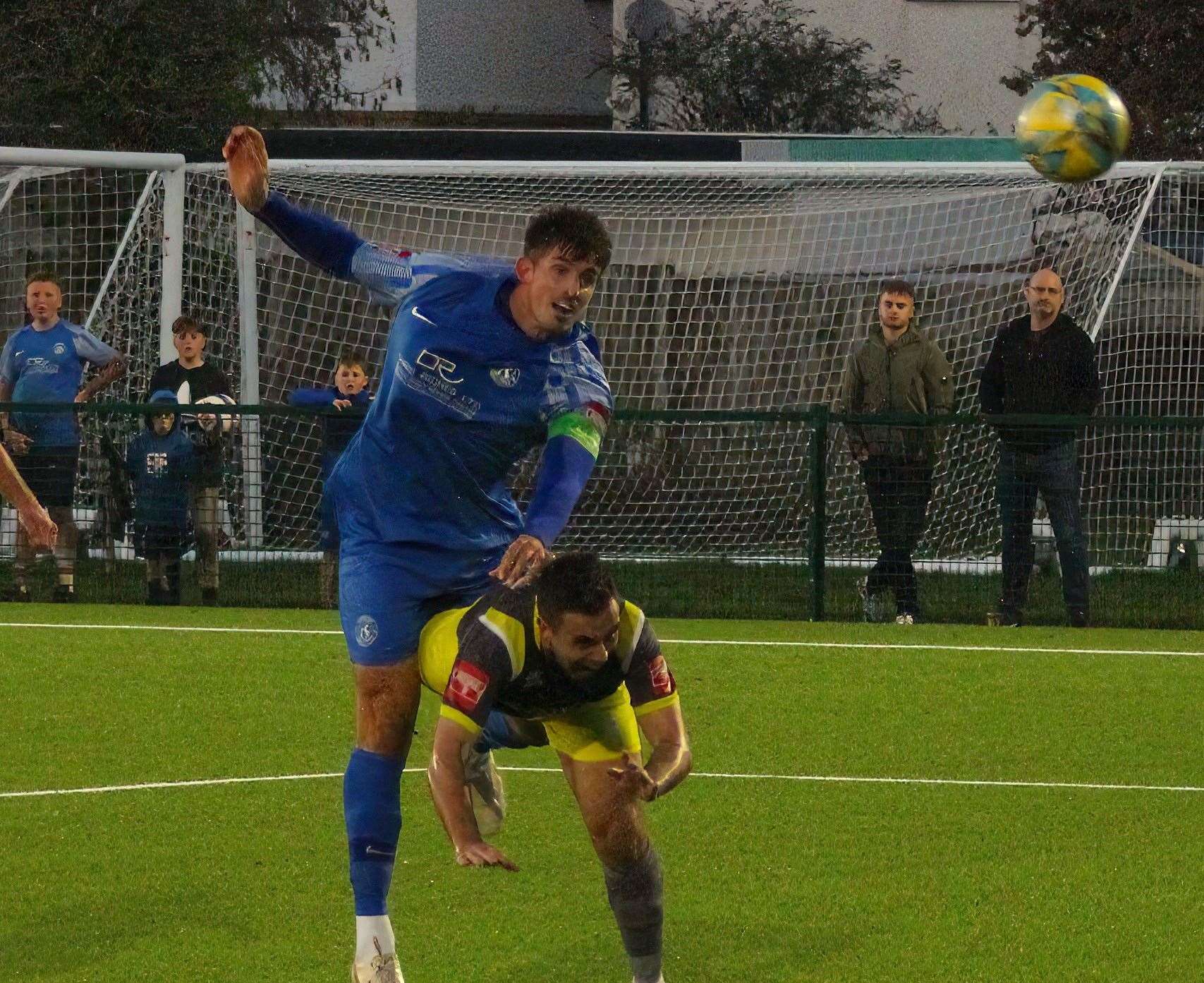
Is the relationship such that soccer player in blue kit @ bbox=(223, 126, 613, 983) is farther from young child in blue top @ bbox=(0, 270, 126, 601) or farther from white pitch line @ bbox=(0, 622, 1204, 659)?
young child in blue top @ bbox=(0, 270, 126, 601)

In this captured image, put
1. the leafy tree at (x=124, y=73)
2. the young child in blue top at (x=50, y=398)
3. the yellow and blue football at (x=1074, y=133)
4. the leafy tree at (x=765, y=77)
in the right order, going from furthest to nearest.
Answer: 1. the leafy tree at (x=765, y=77)
2. the leafy tree at (x=124, y=73)
3. the young child in blue top at (x=50, y=398)
4. the yellow and blue football at (x=1074, y=133)

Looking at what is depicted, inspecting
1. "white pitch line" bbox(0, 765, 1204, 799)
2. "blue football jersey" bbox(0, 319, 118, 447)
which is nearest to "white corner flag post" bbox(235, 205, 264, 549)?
"blue football jersey" bbox(0, 319, 118, 447)

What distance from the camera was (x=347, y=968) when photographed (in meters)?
5.64

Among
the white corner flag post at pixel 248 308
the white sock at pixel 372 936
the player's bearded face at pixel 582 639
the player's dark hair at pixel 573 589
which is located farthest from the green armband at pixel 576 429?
the white corner flag post at pixel 248 308

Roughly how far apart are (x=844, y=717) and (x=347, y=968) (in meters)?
4.38

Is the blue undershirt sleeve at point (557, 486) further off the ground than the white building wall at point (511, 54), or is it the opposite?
the white building wall at point (511, 54)

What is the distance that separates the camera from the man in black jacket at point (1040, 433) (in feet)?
41.2

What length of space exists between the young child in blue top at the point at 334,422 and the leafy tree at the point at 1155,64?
1359cm

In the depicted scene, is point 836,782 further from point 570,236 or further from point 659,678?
point 570,236

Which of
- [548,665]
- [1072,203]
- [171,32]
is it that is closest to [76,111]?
[171,32]

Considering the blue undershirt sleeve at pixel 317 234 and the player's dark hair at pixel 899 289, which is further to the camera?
the player's dark hair at pixel 899 289

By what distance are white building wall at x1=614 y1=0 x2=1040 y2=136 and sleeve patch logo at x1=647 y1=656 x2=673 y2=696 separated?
2863cm

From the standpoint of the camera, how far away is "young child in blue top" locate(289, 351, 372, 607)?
43.1 ft

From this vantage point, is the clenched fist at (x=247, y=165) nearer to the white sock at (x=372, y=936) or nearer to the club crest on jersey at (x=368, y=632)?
the club crest on jersey at (x=368, y=632)
